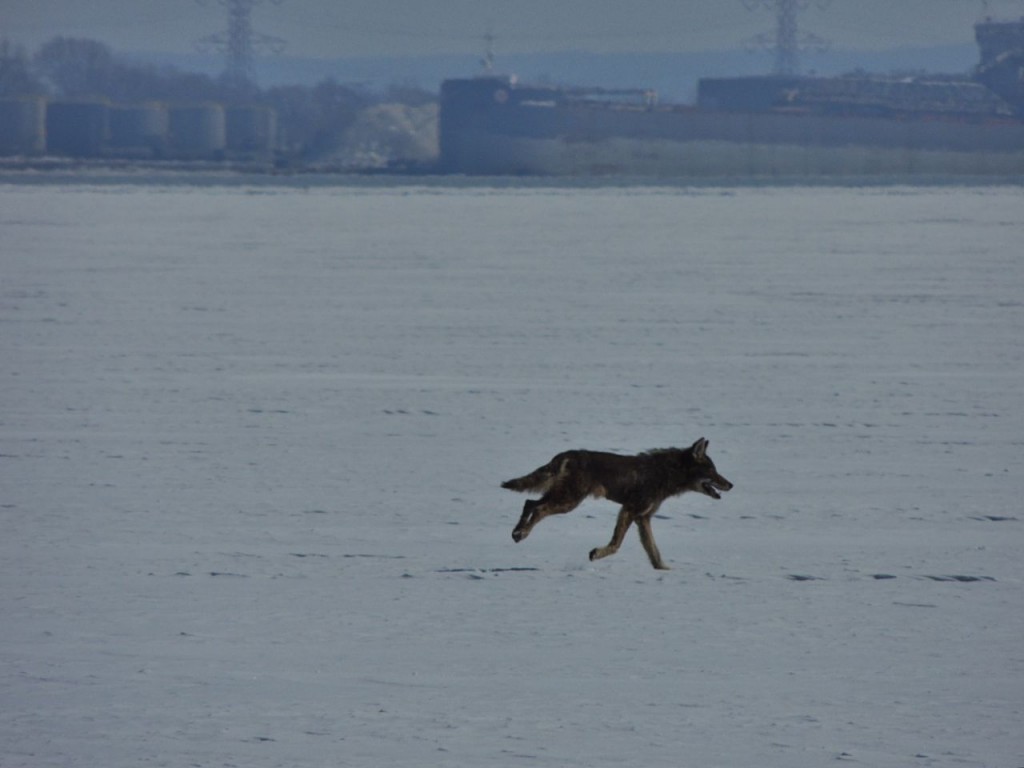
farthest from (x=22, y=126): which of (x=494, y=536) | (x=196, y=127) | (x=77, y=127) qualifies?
(x=494, y=536)

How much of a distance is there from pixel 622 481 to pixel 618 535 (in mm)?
241

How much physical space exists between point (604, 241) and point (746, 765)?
19.8 meters

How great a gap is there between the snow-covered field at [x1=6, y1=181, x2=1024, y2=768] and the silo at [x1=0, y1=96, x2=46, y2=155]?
73310mm

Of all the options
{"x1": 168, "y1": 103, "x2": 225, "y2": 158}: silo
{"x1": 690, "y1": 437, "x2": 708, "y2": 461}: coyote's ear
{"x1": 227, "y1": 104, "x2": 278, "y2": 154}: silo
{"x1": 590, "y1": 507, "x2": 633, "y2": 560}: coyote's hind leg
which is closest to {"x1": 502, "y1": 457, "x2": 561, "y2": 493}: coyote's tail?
{"x1": 590, "y1": 507, "x2": 633, "y2": 560}: coyote's hind leg

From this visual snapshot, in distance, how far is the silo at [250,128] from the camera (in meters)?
88.9

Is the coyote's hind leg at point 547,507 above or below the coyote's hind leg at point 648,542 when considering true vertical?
above

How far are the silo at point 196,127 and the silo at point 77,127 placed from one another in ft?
11.6

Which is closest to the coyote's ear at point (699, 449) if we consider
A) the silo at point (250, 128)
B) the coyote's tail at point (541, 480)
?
the coyote's tail at point (541, 480)

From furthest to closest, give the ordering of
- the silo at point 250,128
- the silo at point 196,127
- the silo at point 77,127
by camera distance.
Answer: the silo at point 250,128
the silo at point 196,127
the silo at point 77,127

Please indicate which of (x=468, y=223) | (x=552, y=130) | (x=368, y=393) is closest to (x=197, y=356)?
(x=368, y=393)

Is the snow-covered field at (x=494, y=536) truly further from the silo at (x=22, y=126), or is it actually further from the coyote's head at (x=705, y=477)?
the silo at (x=22, y=126)

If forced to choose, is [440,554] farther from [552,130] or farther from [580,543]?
[552,130]

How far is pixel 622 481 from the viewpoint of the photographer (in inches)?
193

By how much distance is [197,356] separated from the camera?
1116 centimetres
